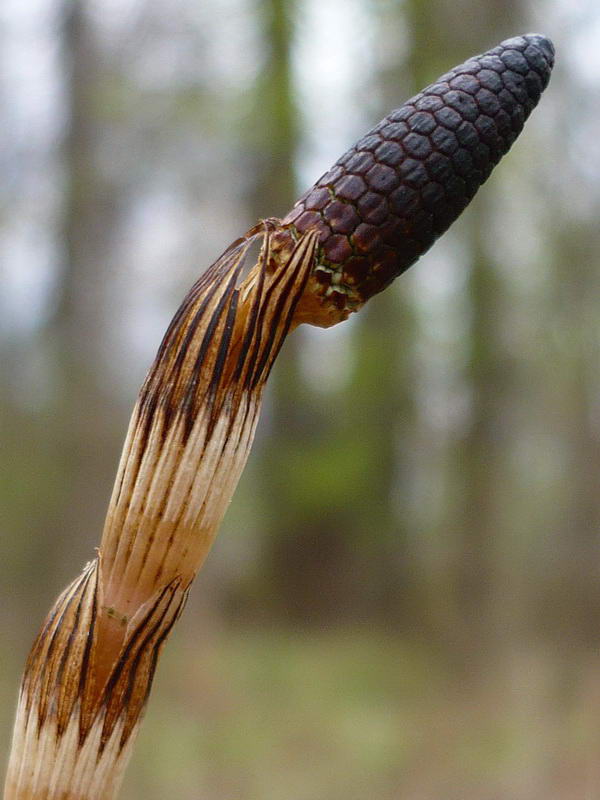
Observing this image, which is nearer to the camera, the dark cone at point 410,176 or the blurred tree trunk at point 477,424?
the dark cone at point 410,176

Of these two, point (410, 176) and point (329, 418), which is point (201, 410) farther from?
point (329, 418)

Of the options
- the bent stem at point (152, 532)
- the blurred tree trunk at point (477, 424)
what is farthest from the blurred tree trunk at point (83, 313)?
the bent stem at point (152, 532)

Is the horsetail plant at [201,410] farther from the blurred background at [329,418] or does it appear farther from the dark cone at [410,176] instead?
the blurred background at [329,418]

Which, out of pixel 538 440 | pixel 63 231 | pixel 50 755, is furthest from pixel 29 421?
pixel 50 755

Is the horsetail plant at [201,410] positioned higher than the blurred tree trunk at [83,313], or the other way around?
the blurred tree trunk at [83,313]

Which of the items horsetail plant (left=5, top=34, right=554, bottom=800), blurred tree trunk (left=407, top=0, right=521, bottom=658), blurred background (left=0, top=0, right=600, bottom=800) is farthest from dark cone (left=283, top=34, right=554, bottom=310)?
blurred tree trunk (left=407, top=0, right=521, bottom=658)

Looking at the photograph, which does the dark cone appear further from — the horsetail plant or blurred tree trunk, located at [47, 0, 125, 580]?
blurred tree trunk, located at [47, 0, 125, 580]

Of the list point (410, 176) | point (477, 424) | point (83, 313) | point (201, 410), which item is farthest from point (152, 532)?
point (477, 424)
